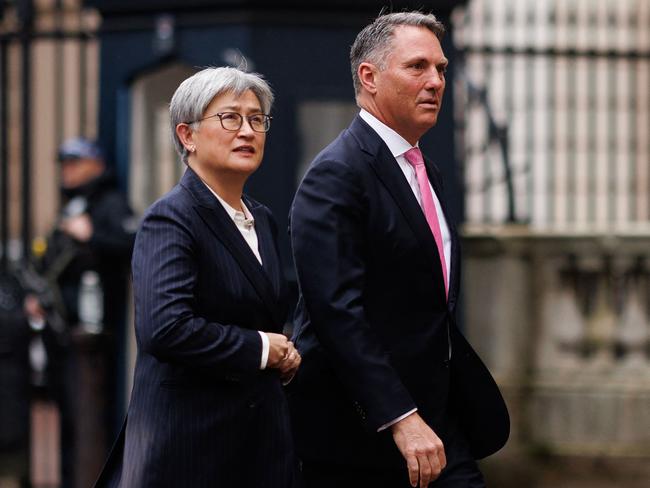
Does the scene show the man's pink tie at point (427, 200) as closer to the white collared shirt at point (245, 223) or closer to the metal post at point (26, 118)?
the white collared shirt at point (245, 223)

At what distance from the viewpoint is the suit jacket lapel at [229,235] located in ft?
11.8

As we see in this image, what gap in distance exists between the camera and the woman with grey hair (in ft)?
11.4

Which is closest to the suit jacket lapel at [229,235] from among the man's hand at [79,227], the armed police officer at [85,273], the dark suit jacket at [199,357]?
the dark suit jacket at [199,357]

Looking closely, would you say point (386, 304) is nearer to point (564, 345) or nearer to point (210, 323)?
point (210, 323)

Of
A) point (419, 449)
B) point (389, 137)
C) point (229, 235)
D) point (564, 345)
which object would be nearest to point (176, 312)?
point (229, 235)

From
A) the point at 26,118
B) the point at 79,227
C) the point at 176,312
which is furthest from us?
the point at 26,118

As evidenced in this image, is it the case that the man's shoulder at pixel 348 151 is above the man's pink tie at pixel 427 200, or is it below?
above

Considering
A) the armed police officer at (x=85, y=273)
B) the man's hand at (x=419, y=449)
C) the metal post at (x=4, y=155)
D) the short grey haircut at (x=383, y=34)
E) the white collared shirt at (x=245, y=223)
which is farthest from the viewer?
the metal post at (x=4, y=155)

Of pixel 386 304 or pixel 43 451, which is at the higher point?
pixel 386 304

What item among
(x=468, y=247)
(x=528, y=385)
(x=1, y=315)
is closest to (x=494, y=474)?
(x=528, y=385)

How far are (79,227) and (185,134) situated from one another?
3.70 meters

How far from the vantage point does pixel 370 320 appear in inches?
149

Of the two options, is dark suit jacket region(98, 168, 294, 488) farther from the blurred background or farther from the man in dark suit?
the blurred background

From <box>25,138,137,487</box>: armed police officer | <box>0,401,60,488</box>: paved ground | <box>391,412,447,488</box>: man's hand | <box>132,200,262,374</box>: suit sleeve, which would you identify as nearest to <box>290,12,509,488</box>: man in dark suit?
<box>391,412,447,488</box>: man's hand
